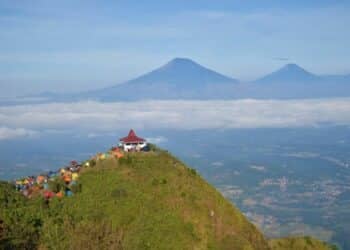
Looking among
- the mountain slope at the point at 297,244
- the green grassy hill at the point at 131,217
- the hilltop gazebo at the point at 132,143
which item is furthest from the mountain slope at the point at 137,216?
the hilltop gazebo at the point at 132,143

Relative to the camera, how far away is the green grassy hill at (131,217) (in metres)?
31.2

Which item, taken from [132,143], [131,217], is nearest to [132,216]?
[131,217]

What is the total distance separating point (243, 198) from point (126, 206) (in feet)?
484

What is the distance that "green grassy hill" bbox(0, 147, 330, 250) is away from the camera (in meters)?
31.2

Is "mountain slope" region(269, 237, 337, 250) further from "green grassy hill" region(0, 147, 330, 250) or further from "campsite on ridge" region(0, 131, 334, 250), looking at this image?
"green grassy hill" region(0, 147, 330, 250)

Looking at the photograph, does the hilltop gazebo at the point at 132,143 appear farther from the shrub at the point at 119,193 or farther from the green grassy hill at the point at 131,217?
the shrub at the point at 119,193

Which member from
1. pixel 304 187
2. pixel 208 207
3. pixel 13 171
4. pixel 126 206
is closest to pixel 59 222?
pixel 126 206

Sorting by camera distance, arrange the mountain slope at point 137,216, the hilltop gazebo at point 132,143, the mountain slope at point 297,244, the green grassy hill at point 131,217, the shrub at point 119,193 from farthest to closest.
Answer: the hilltop gazebo at point 132,143, the mountain slope at point 297,244, the shrub at point 119,193, the mountain slope at point 137,216, the green grassy hill at point 131,217

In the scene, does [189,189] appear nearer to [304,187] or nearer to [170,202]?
[170,202]

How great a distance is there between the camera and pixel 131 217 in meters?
34.0

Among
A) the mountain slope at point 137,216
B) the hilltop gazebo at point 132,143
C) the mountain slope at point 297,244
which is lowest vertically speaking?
the mountain slope at point 297,244

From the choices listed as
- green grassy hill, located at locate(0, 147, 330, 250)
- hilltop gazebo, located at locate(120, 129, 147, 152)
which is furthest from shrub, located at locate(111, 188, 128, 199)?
hilltop gazebo, located at locate(120, 129, 147, 152)

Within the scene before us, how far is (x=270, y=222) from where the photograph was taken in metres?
152

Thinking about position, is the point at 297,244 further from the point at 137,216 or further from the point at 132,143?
the point at 132,143
